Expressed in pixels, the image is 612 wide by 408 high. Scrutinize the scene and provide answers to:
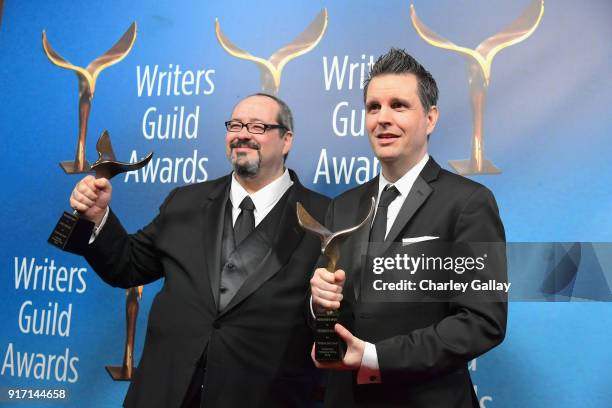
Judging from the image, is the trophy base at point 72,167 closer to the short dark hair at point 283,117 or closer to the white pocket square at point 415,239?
the short dark hair at point 283,117

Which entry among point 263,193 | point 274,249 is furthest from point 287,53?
point 274,249

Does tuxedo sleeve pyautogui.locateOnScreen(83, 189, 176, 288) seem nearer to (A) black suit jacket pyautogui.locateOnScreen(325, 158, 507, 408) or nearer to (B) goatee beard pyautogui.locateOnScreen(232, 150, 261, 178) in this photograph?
(B) goatee beard pyautogui.locateOnScreen(232, 150, 261, 178)

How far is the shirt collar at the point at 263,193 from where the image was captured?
2387 millimetres

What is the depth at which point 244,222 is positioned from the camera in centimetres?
233

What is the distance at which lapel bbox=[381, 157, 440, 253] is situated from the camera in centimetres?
183

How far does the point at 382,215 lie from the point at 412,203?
9cm

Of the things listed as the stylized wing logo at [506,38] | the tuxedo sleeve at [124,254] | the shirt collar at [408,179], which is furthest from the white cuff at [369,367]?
the stylized wing logo at [506,38]

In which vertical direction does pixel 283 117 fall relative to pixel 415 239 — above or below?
above

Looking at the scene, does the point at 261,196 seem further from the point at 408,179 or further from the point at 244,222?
the point at 408,179

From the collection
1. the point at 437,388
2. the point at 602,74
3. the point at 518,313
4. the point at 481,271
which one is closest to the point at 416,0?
the point at 602,74

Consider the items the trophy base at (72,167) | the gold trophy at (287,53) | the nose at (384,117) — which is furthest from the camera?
the trophy base at (72,167)

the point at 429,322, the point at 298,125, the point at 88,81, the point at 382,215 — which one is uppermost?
the point at 88,81

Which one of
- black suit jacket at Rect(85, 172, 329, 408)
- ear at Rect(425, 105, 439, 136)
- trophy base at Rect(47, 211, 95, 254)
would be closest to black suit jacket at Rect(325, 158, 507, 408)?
ear at Rect(425, 105, 439, 136)

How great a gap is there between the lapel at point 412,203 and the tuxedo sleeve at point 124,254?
2.95ft
